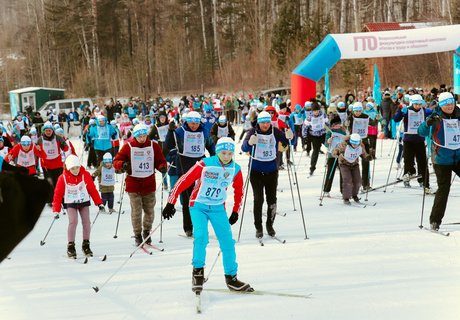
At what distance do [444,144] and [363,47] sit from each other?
13348 millimetres

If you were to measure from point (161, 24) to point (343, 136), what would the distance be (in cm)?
4532

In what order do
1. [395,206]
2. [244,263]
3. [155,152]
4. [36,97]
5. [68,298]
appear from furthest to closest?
[36,97] → [395,206] → [155,152] → [244,263] → [68,298]

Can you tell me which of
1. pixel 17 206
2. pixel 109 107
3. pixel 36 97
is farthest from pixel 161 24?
pixel 17 206

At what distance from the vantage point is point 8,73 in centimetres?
5434

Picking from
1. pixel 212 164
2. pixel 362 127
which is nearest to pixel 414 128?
pixel 362 127

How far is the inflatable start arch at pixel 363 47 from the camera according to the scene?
20062 mm

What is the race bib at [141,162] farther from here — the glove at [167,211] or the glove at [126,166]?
the glove at [167,211]

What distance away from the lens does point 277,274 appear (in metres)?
6.43

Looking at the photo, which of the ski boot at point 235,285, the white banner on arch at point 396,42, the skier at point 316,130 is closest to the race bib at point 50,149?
the skier at point 316,130

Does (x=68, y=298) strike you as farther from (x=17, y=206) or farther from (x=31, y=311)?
(x=17, y=206)

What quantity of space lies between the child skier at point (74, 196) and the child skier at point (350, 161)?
4.30 metres

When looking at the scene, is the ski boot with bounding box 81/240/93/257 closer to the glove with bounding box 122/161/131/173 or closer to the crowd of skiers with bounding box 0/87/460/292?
the crowd of skiers with bounding box 0/87/460/292

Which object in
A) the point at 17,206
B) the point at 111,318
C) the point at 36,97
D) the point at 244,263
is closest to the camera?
the point at 17,206

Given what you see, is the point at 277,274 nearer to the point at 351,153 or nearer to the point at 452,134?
the point at 452,134
